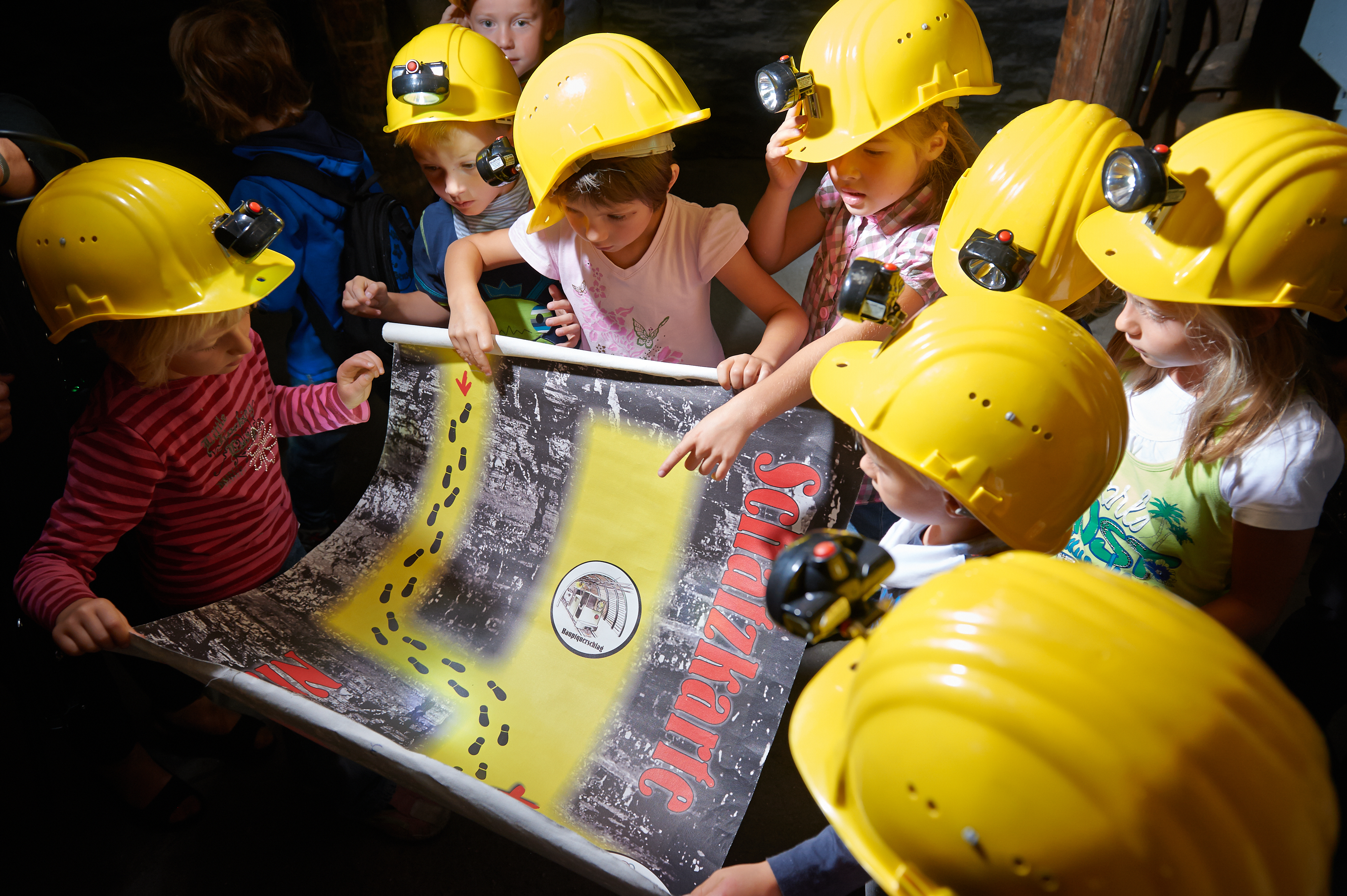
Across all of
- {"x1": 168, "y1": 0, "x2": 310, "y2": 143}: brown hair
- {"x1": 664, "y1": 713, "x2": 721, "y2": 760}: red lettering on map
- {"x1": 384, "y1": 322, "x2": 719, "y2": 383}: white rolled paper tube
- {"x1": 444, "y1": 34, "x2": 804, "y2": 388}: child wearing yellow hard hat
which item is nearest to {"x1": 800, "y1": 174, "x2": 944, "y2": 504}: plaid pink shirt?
{"x1": 444, "y1": 34, "x2": 804, "y2": 388}: child wearing yellow hard hat

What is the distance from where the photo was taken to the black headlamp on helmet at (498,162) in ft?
6.66

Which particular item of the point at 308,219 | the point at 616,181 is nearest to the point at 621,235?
the point at 616,181

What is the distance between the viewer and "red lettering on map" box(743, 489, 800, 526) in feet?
6.26

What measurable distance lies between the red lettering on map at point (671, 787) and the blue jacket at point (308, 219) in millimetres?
1842

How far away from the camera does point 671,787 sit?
68.9 inches

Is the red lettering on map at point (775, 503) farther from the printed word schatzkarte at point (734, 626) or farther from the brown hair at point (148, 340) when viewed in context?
the brown hair at point (148, 340)

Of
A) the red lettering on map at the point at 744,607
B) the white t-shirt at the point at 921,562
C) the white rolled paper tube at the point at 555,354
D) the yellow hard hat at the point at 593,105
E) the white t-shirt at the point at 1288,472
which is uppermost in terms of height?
the yellow hard hat at the point at 593,105

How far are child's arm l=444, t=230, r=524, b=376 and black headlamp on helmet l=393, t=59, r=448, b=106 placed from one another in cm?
40

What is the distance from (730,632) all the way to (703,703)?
A: 0.18 m

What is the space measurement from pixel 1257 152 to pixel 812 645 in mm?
1922

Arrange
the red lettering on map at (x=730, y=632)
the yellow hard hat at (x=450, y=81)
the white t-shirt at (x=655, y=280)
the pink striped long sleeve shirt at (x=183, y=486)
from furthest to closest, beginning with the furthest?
the yellow hard hat at (x=450, y=81)
the white t-shirt at (x=655, y=280)
the red lettering on map at (x=730, y=632)
the pink striped long sleeve shirt at (x=183, y=486)

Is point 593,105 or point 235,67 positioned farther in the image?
point 235,67

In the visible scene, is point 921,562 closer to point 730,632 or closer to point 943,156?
point 730,632

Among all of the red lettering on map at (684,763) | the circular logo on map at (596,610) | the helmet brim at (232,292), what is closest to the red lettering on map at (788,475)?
the circular logo on map at (596,610)
